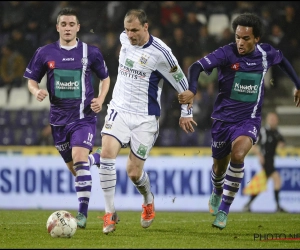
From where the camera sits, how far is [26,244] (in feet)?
23.7

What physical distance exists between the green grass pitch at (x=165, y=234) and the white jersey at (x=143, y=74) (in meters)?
1.39

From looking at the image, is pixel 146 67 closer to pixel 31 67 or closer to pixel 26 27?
pixel 31 67

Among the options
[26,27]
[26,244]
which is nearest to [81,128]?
[26,244]

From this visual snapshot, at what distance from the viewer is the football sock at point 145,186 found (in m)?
8.75

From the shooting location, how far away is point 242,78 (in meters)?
8.92

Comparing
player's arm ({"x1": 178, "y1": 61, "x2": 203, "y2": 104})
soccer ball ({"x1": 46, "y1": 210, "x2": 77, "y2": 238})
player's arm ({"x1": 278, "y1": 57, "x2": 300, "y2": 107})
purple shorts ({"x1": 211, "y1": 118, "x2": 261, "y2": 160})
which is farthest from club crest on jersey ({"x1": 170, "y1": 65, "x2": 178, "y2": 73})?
soccer ball ({"x1": 46, "y1": 210, "x2": 77, "y2": 238})

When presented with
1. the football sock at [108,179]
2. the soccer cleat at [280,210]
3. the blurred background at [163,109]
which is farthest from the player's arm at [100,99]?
the soccer cleat at [280,210]

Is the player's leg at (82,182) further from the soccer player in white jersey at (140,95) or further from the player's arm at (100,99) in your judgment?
the player's arm at (100,99)

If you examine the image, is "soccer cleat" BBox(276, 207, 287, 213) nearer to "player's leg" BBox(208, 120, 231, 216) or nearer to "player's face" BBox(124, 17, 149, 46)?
"player's leg" BBox(208, 120, 231, 216)

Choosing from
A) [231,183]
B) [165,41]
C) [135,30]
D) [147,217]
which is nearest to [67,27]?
[135,30]

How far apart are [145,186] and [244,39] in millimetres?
2046

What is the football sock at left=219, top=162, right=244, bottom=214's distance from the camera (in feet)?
28.8

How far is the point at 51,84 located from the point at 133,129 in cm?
120

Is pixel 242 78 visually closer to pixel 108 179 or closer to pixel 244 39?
pixel 244 39
